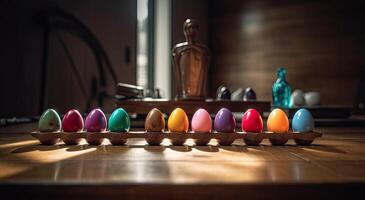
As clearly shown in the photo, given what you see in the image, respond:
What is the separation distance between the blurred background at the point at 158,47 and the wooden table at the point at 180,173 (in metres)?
1.10

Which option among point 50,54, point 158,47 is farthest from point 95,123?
point 158,47

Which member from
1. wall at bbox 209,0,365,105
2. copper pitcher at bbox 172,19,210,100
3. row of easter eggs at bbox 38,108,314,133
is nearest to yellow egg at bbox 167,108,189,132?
row of easter eggs at bbox 38,108,314,133

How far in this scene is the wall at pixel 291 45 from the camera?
11.4ft

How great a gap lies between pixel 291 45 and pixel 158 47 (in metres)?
1.49

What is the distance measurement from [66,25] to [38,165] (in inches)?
68.2

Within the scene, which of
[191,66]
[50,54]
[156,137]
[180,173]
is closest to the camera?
[180,173]

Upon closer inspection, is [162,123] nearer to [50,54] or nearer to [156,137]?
[156,137]

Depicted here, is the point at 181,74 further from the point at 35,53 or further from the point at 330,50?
the point at 330,50

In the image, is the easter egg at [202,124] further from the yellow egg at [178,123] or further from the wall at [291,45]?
the wall at [291,45]

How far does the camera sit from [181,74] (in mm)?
1372

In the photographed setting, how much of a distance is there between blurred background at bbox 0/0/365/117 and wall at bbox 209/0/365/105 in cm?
1

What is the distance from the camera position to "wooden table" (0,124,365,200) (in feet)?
1.37

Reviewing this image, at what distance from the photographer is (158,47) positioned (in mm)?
3949

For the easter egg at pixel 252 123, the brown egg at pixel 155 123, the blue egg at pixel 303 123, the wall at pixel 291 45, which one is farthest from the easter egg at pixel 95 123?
the wall at pixel 291 45
